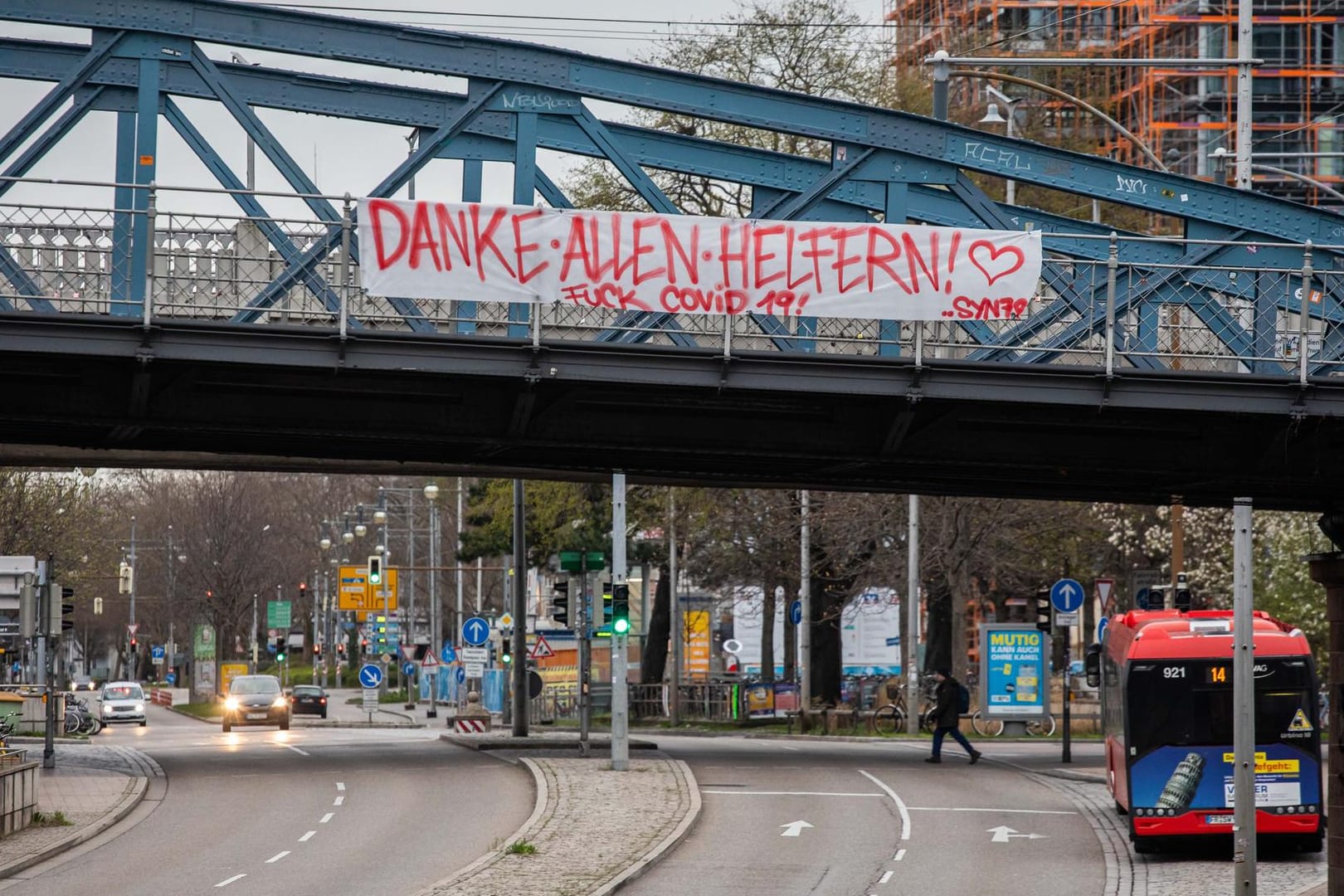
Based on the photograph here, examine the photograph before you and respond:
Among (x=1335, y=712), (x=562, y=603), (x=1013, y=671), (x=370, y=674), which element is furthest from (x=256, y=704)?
(x=1335, y=712)

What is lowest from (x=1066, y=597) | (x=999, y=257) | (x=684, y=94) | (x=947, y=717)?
Result: (x=947, y=717)

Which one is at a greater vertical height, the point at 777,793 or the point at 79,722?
the point at 777,793

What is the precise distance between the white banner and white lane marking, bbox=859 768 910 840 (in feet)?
25.1

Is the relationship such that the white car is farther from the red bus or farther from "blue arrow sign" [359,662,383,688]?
the red bus

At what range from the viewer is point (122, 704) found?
64.6 metres

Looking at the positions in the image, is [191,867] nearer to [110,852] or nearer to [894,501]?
[110,852]

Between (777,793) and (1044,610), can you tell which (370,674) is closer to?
(1044,610)

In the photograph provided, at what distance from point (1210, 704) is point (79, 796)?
16589 mm

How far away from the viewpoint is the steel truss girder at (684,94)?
21875mm

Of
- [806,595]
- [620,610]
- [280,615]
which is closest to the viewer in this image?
[620,610]

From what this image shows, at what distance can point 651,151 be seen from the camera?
24.6 meters

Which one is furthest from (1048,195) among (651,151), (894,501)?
(651,151)

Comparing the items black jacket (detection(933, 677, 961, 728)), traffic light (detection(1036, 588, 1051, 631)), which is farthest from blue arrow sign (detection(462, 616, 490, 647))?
traffic light (detection(1036, 588, 1051, 631))

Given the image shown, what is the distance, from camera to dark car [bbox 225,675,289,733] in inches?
2189
